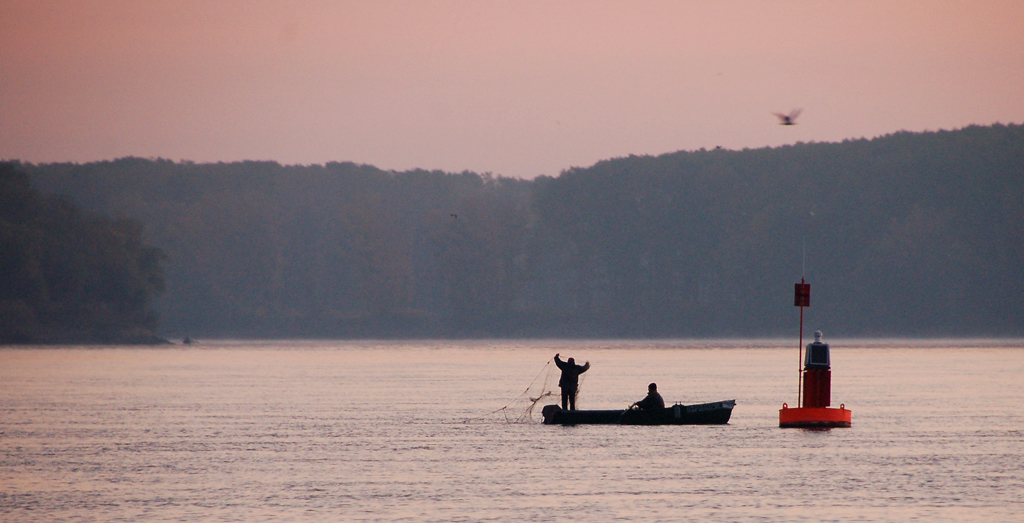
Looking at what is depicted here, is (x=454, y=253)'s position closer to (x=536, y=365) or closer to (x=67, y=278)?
(x=67, y=278)

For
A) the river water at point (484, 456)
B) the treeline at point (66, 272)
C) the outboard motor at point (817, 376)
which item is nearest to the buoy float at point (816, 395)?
the outboard motor at point (817, 376)

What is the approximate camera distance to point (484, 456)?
34.7 meters

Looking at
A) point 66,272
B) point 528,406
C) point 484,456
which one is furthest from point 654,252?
point 484,456

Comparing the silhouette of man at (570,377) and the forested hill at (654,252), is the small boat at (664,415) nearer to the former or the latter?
the silhouette of man at (570,377)

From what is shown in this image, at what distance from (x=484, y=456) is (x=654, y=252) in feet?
465

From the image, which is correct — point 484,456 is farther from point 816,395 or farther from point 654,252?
point 654,252

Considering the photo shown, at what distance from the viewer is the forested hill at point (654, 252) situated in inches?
6722

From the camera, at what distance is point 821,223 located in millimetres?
170500

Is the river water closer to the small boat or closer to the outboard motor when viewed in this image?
the small boat

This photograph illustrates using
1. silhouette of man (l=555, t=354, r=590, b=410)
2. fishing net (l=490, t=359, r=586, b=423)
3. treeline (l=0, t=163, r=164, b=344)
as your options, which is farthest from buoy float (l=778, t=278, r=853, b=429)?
treeline (l=0, t=163, r=164, b=344)

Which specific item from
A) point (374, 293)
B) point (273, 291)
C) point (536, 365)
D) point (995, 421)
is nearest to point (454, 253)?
point (374, 293)

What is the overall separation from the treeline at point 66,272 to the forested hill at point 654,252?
3802cm

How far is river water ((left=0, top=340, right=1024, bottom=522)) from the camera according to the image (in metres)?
26.3

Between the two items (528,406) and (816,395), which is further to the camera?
(528,406)
